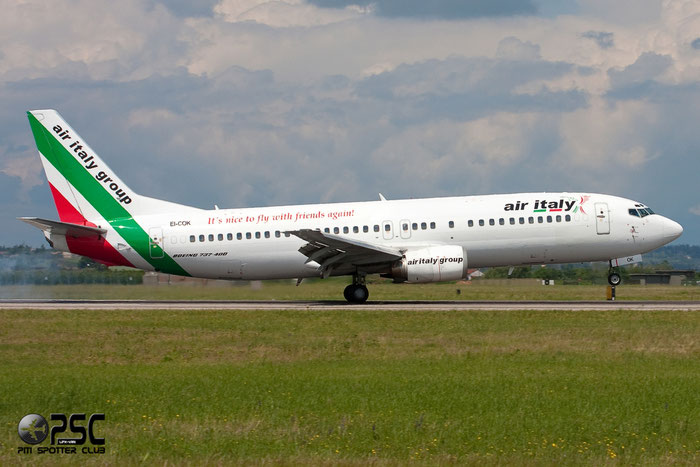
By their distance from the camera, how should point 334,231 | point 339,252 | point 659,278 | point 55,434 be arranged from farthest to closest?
point 659,278 → point 334,231 → point 339,252 → point 55,434

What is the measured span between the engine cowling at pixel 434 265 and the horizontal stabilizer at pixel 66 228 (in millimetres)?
12888

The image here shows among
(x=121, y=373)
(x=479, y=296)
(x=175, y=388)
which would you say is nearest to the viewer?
(x=175, y=388)

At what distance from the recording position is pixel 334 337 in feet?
78.8

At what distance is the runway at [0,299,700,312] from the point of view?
33188 mm

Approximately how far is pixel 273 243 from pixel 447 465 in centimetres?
2627

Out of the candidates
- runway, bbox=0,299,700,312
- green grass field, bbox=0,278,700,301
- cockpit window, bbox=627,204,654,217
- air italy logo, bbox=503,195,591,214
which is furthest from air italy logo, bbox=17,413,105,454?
cockpit window, bbox=627,204,654,217

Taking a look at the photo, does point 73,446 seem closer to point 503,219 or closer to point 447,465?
point 447,465

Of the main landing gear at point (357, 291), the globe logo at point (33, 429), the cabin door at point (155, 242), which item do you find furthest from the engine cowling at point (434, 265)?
the globe logo at point (33, 429)

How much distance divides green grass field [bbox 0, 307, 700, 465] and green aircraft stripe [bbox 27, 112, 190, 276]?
10.5m

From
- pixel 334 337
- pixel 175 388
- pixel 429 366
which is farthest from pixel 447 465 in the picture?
pixel 334 337

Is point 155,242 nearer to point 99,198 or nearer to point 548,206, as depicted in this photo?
point 99,198

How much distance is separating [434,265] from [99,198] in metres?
14.8

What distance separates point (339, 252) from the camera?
3459cm

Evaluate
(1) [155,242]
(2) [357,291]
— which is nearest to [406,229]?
(2) [357,291]
